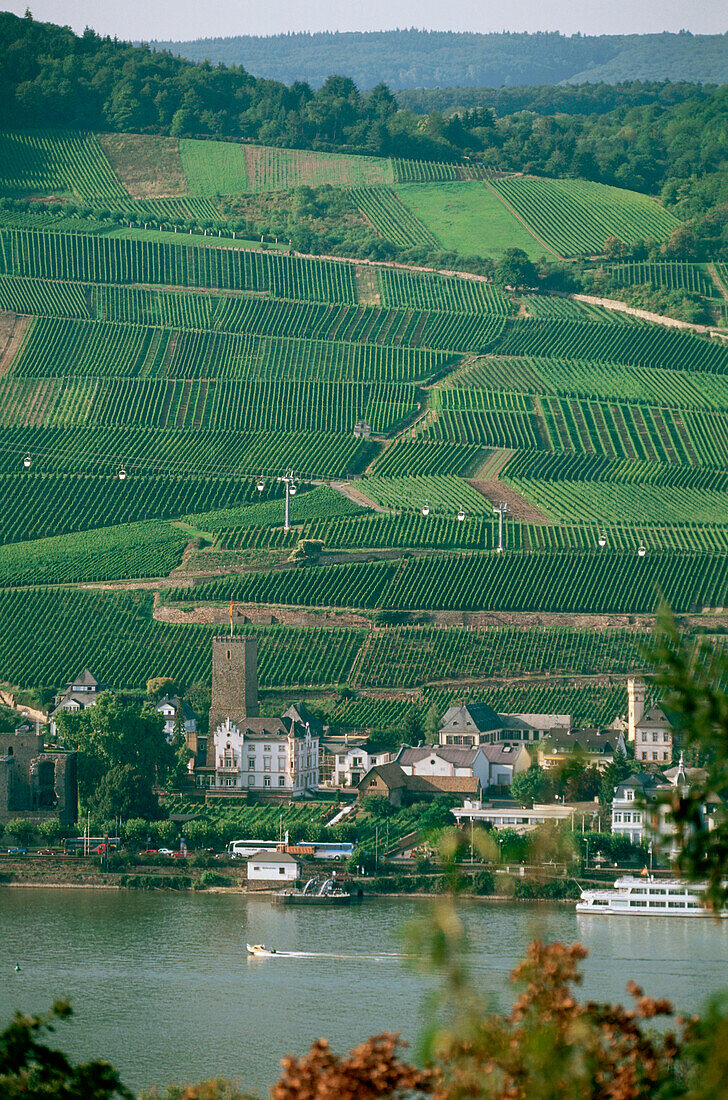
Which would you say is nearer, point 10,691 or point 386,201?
point 10,691

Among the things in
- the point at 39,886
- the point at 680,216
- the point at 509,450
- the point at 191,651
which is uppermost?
the point at 680,216

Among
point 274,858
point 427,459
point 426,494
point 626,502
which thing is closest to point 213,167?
point 427,459

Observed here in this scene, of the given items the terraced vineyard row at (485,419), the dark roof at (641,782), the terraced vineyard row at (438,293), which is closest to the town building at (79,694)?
the dark roof at (641,782)

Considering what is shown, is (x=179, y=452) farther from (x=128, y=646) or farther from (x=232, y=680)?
(x=232, y=680)

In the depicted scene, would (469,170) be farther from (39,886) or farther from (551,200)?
(39,886)

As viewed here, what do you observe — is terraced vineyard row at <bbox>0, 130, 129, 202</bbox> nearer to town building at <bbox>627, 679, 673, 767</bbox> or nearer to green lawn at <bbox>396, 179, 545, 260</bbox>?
green lawn at <bbox>396, 179, 545, 260</bbox>

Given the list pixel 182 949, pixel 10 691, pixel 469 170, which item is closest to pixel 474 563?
pixel 10 691

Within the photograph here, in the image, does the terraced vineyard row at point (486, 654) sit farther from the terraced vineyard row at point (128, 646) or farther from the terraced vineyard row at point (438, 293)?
the terraced vineyard row at point (438, 293)
